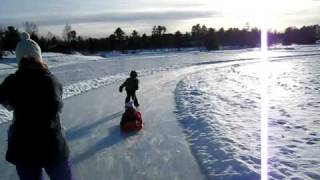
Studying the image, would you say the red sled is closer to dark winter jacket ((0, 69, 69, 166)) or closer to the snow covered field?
the snow covered field

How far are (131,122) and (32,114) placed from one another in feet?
19.6

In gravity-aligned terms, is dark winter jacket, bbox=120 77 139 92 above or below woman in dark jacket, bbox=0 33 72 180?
below

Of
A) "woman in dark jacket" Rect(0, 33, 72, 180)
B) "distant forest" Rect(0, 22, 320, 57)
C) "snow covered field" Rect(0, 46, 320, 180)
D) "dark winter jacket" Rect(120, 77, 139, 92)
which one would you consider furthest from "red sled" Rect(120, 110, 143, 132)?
"distant forest" Rect(0, 22, 320, 57)

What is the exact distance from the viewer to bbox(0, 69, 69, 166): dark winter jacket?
287cm

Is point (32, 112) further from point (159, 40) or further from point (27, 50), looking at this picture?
point (159, 40)

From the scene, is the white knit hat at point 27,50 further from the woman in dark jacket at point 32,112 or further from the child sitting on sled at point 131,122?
the child sitting on sled at point 131,122

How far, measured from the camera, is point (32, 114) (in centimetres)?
289

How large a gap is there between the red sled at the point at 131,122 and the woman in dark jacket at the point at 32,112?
5.80 metres

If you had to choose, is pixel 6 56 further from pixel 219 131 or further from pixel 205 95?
pixel 219 131

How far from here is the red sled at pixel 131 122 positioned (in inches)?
346

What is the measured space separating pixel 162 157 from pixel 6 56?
163 feet

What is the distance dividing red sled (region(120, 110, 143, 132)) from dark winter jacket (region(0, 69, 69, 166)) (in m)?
5.83

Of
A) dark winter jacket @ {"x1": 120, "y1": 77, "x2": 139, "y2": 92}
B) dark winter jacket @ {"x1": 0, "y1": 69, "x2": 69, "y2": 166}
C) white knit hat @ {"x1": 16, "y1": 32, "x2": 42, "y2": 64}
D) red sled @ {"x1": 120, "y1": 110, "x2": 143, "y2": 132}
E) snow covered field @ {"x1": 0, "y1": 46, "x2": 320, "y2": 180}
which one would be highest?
white knit hat @ {"x1": 16, "y1": 32, "x2": 42, "y2": 64}

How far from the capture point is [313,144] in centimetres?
693
